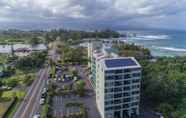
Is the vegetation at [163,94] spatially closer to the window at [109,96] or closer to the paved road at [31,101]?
the window at [109,96]

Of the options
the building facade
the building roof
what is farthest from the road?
the building roof

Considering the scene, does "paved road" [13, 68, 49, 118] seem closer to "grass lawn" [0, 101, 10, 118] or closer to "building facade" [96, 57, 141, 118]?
"grass lawn" [0, 101, 10, 118]

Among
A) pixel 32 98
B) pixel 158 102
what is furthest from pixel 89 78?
pixel 158 102

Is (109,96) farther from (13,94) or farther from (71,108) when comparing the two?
(13,94)

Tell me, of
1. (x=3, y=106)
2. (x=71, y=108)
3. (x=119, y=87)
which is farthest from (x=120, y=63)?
(x=3, y=106)

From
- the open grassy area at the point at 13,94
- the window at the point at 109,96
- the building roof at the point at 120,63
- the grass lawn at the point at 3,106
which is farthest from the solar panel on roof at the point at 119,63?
the open grassy area at the point at 13,94

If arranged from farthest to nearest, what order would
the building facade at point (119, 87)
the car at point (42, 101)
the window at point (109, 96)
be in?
the car at point (42, 101) < the window at point (109, 96) < the building facade at point (119, 87)

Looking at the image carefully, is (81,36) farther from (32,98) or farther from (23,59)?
(32,98)

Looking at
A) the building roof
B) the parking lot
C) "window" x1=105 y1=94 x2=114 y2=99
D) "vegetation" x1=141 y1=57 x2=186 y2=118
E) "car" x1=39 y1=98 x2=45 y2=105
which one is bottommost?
the parking lot

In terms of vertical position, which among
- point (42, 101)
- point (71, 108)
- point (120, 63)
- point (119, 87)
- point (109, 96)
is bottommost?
point (71, 108)
